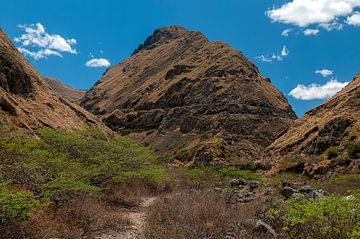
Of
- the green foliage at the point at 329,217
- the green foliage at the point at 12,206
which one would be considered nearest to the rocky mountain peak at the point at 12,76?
the green foliage at the point at 12,206

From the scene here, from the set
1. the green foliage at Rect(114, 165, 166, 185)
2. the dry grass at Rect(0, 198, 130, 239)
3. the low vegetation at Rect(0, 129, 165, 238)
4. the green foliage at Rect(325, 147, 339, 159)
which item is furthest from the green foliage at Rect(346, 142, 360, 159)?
the dry grass at Rect(0, 198, 130, 239)

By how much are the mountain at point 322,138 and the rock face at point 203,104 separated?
12.1m

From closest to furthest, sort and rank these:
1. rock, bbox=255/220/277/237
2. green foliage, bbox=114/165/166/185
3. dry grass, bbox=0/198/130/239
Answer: dry grass, bbox=0/198/130/239 → rock, bbox=255/220/277/237 → green foliage, bbox=114/165/166/185

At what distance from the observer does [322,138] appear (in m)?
40.7

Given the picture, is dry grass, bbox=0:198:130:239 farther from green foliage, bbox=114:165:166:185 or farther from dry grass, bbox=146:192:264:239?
green foliage, bbox=114:165:166:185

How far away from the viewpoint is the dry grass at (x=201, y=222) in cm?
938

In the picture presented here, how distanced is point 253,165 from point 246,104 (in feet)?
121

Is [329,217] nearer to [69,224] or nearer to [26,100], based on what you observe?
[69,224]

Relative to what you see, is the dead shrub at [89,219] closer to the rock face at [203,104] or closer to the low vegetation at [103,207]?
the low vegetation at [103,207]

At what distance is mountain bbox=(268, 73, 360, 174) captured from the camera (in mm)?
36281

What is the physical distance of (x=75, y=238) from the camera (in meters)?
9.79

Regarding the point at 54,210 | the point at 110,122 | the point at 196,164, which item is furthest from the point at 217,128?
the point at 54,210

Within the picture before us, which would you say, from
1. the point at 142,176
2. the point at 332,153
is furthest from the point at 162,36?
the point at 142,176

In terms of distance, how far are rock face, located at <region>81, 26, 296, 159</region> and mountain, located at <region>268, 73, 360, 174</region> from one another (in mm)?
12074
